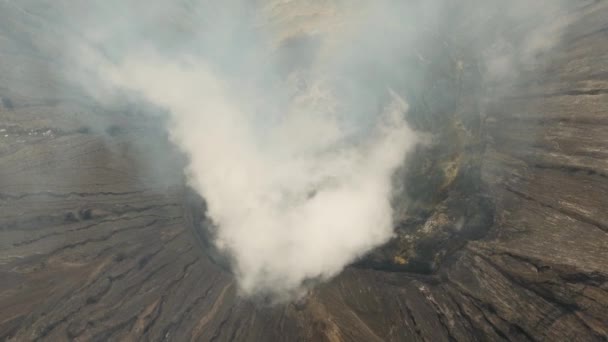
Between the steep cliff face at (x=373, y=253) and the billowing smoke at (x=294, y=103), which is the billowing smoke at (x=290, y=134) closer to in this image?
the billowing smoke at (x=294, y=103)

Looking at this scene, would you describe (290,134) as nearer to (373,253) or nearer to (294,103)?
(294,103)

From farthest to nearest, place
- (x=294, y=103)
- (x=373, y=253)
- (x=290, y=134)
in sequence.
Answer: (x=294, y=103) < (x=290, y=134) < (x=373, y=253)

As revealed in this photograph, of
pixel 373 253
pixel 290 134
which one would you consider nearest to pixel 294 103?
pixel 290 134

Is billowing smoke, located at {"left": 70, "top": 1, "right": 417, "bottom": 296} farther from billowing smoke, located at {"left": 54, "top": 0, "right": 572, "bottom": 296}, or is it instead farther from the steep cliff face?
the steep cliff face

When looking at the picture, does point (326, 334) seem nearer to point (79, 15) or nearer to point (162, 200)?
point (162, 200)

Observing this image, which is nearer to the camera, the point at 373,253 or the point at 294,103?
the point at 373,253

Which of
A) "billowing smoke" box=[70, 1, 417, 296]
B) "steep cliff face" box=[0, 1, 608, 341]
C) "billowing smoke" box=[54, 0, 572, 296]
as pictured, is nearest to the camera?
"steep cliff face" box=[0, 1, 608, 341]

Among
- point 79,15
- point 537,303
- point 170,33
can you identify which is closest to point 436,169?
point 537,303

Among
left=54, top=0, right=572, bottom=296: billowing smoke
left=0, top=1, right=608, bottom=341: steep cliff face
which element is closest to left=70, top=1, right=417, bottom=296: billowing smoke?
left=54, top=0, right=572, bottom=296: billowing smoke
